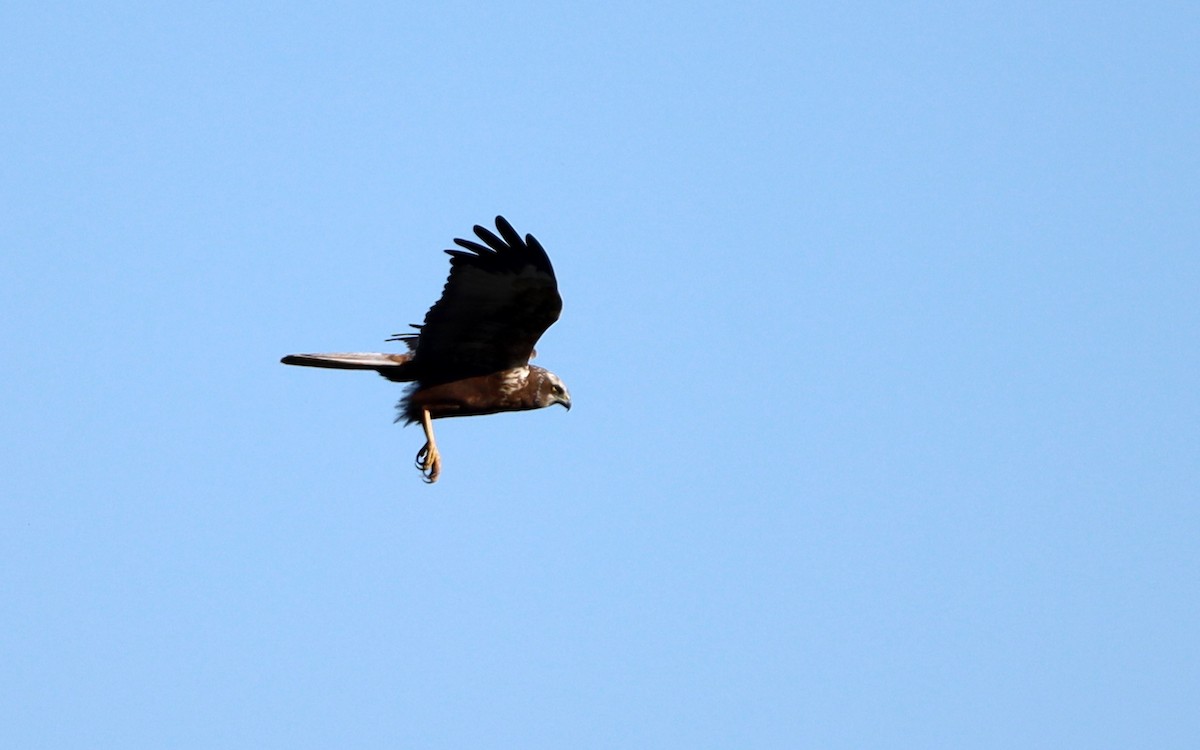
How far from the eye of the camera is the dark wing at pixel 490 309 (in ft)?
41.4

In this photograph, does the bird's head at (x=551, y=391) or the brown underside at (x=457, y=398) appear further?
the bird's head at (x=551, y=391)

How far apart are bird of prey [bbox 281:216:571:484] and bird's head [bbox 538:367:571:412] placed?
0.04 feet

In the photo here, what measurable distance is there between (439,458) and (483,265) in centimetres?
186

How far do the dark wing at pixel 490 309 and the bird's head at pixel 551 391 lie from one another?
0.46 m

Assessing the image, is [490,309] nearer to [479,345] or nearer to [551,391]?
[479,345]

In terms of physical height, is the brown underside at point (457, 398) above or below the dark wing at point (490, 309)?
below

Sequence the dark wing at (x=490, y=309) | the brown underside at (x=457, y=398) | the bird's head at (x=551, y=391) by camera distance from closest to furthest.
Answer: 1. the dark wing at (x=490, y=309)
2. the brown underside at (x=457, y=398)
3. the bird's head at (x=551, y=391)

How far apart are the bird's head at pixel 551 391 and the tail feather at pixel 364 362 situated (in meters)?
1.12

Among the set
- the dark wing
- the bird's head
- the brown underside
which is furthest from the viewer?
the bird's head

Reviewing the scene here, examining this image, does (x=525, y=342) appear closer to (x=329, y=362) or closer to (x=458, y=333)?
(x=458, y=333)

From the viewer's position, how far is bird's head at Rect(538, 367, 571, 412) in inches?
563

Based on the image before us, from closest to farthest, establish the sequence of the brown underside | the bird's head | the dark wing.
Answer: the dark wing → the brown underside → the bird's head

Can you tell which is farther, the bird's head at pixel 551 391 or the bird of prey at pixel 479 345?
the bird's head at pixel 551 391

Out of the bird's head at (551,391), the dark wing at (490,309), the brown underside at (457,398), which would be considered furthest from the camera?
the bird's head at (551,391)
